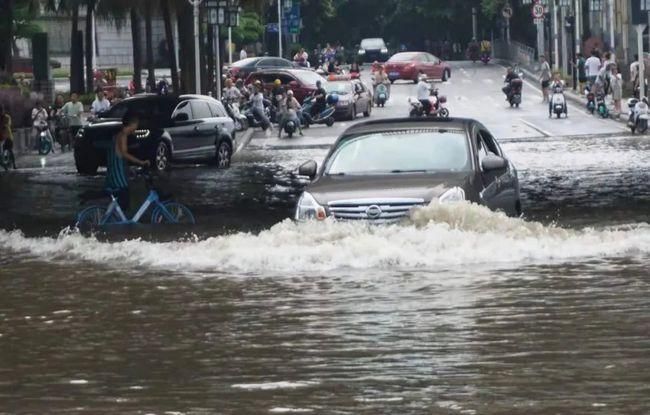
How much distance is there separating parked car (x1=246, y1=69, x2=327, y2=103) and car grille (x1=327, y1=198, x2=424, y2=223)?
4763 cm

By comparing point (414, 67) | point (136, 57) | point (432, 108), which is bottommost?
point (432, 108)

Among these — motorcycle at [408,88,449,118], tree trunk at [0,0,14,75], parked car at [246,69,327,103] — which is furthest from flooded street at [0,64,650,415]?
parked car at [246,69,327,103]

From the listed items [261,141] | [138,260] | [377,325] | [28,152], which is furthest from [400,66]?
[377,325]

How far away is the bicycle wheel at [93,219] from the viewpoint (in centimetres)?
2147

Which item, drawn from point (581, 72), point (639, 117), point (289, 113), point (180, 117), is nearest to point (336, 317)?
point (180, 117)

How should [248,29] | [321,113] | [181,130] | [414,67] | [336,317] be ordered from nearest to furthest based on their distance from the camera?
[336,317]
[181,130]
[321,113]
[414,67]
[248,29]

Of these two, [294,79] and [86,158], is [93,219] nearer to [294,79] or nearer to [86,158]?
[86,158]

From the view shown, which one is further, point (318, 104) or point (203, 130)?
point (318, 104)

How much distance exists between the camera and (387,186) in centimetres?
1775

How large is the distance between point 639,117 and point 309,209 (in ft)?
99.0

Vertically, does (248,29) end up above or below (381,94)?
above

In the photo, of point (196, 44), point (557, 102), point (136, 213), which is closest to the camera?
point (136, 213)

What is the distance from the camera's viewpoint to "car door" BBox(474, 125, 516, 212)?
18.5m

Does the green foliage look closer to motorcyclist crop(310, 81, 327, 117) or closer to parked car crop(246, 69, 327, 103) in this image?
parked car crop(246, 69, 327, 103)
